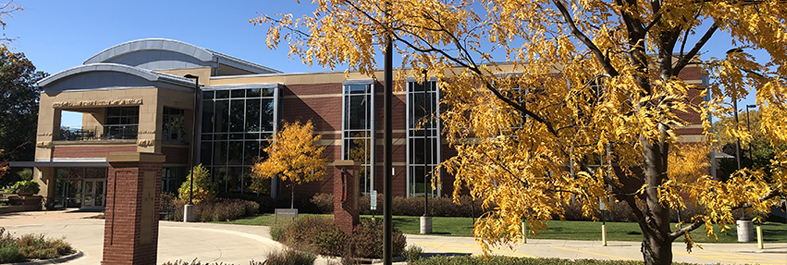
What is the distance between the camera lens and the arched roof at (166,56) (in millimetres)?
36344

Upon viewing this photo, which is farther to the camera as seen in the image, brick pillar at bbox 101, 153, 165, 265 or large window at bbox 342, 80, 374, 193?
large window at bbox 342, 80, 374, 193

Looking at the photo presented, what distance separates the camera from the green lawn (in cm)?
1811

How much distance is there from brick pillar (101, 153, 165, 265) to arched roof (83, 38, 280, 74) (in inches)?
1129

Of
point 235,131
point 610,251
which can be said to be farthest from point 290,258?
point 235,131

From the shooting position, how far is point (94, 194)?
3131 cm

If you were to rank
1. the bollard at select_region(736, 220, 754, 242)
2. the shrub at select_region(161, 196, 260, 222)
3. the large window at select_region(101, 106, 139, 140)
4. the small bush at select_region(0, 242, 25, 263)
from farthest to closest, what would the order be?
the large window at select_region(101, 106, 139, 140) → the shrub at select_region(161, 196, 260, 222) → the bollard at select_region(736, 220, 754, 242) → the small bush at select_region(0, 242, 25, 263)

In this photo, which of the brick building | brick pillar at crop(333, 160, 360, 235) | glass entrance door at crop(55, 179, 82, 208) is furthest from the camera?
glass entrance door at crop(55, 179, 82, 208)

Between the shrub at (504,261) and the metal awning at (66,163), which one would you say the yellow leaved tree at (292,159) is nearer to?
the metal awning at (66,163)

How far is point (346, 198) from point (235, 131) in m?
20.2

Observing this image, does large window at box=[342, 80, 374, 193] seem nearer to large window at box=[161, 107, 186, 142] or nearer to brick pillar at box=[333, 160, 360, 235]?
large window at box=[161, 107, 186, 142]

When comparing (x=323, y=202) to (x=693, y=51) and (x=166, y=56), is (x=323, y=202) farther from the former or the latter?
(x=693, y=51)

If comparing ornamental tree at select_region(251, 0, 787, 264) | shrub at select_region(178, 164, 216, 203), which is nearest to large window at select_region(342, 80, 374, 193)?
shrub at select_region(178, 164, 216, 203)

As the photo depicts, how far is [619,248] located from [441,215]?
39.0 feet

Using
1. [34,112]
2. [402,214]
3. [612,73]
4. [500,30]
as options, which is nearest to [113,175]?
[500,30]
